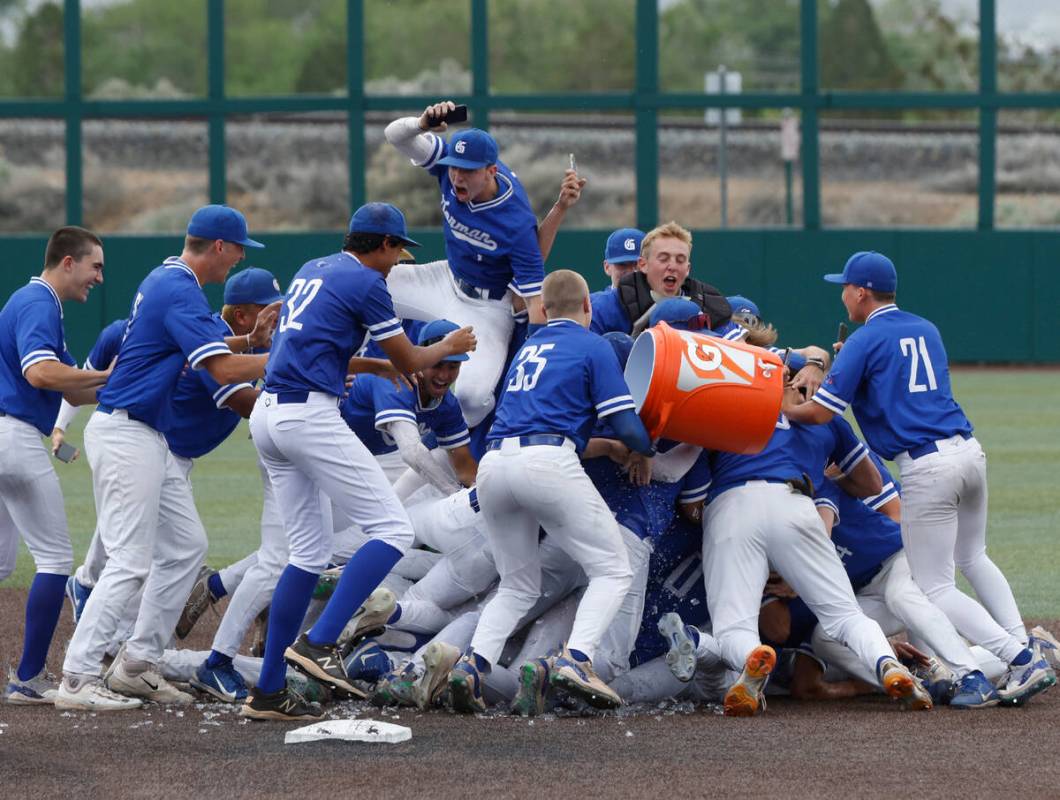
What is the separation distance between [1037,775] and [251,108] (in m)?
19.8

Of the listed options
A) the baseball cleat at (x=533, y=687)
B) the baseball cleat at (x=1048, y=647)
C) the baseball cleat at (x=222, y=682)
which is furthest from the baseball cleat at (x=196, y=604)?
the baseball cleat at (x=1048, y=647)

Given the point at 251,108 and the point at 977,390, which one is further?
Result: the point at 251,108

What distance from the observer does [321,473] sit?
22.6 ft

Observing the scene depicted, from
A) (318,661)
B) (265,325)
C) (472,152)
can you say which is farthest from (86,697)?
(472,152)

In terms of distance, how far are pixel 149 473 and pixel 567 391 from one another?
6.16 feet

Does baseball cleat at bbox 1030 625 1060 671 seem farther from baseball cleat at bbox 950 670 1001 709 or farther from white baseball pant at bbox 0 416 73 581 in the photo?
white baseball pant at bbox 0 416 73 581

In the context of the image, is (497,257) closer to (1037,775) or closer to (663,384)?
(663,384)

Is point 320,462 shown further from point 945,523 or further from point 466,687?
point 945,523

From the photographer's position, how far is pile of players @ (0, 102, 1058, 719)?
22.7 ft

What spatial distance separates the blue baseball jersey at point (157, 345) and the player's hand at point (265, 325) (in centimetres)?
37

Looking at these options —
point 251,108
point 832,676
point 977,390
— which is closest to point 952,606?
point 832,676

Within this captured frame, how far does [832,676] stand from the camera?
7.62m

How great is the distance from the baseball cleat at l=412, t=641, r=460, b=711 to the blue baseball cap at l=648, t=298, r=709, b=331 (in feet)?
5.93

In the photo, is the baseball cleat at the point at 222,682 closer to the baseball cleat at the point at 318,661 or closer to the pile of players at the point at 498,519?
the pile of players at the point at 498,519
